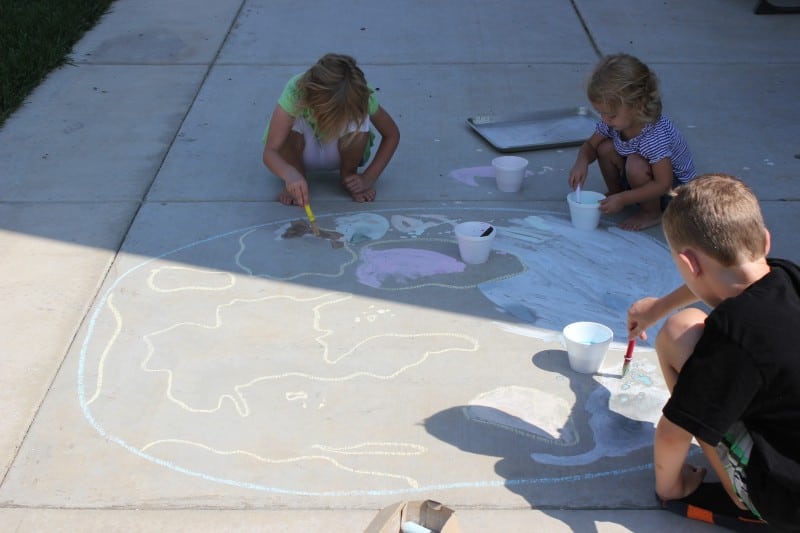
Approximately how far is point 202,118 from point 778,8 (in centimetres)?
410

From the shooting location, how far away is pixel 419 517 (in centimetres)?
195

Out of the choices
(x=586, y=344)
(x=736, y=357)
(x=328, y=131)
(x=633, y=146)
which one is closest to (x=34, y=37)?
(x=328, y=131)

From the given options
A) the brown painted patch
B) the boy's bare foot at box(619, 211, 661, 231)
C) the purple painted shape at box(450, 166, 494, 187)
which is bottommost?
the brown painted patch

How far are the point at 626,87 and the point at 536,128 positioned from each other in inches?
47.0

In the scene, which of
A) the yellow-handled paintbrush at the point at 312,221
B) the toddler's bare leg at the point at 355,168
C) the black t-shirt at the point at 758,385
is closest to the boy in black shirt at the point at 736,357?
the black t-shirt at the point at 758,385

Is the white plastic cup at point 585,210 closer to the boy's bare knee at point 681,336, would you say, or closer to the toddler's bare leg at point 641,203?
the toddler's bare leg at point 641,203

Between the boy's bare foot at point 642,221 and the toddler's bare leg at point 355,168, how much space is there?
3.64 feet

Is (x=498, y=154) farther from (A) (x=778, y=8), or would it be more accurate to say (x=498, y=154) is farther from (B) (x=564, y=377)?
(A) (x=778, y=8)

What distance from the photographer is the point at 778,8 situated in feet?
21.1

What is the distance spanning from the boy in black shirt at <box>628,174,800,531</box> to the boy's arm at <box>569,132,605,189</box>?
1667mm

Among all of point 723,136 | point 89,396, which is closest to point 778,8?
point 723,136

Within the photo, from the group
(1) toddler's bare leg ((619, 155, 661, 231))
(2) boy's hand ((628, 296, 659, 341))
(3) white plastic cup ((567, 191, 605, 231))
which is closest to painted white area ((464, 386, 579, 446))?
(2) boy's hand ((628, 296, 659, 341))

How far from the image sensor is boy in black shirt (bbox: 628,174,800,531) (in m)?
2.01

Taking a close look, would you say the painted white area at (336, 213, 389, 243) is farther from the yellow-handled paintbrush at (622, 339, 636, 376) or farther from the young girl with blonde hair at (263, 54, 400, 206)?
the yellow-handled paintbrush at (622, 339, 636, 376)
